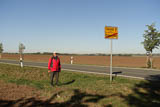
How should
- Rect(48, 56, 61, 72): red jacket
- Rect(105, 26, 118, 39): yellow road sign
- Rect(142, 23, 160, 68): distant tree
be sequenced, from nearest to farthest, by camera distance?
Rect(48, 56, 61, 72): red jacket
Rect(105, 26, 118, 39): yellow road sign
Rect(142, 23, 160, 68): distant tree

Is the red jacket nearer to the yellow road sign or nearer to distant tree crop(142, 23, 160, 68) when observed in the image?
the yellow road sign

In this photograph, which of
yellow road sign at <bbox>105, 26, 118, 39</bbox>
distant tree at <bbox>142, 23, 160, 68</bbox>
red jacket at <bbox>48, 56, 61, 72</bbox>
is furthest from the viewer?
distant tree at <bbox>142, 23, 160, 68</bbox>

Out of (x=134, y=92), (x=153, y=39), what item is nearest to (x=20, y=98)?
(x=134, y=92)

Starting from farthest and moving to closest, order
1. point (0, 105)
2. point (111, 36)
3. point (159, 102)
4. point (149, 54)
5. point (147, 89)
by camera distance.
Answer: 1. point (149, 54)
2. point (111, 36)
3. point (147, 89)
4. point (159, 102)
5. point (0, 105)

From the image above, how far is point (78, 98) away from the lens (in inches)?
215

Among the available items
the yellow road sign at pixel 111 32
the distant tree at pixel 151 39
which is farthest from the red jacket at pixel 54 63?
the distant tree at pixel 151 39

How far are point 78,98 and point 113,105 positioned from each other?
1353 mm

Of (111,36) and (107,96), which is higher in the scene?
(111,36)

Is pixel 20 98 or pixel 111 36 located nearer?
pixel 20 98

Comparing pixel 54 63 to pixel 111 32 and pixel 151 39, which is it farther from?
pixel 151 39

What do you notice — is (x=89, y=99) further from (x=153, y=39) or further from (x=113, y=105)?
(x=153, y=39)

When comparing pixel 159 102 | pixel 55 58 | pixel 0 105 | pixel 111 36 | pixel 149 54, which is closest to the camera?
pixel 0 105

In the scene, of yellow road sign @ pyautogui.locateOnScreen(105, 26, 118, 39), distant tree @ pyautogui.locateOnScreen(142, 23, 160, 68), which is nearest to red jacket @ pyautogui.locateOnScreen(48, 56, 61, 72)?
yellow road sign @ pyautogui.locateOnScreen(105, 26, 118, 39)

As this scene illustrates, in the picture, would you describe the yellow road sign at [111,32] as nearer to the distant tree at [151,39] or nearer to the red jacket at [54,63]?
the red jacket at [54,63]
